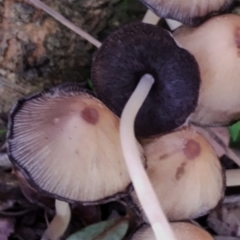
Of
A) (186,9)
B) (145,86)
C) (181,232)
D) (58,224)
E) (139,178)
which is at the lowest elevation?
(58,224)

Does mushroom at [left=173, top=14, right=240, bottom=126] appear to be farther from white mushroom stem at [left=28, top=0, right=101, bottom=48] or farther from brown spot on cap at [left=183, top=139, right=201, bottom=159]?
white mushroom stem at [left=28, top=0, right=101, bottom=48]

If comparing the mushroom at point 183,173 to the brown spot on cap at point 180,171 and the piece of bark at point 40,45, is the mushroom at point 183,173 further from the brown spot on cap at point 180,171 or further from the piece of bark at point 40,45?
the piece of bark at point 40,45

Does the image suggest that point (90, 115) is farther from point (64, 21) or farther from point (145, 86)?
point (64, 21)

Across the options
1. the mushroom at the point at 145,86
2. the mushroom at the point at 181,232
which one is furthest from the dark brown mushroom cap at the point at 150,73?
the mushroom at the point at 181,232

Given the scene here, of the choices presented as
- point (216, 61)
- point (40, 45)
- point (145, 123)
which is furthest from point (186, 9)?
point (40, 45)

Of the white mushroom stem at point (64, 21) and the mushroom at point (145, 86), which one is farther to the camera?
the white mushroom stem at point (64, 21)

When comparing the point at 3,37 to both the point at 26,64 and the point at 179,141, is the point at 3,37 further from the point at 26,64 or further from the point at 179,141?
the point at 179,141
